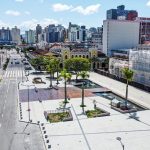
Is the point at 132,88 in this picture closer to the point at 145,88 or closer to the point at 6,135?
the point at 145,88

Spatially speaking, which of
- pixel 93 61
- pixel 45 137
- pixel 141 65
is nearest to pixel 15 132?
pixel 45 137

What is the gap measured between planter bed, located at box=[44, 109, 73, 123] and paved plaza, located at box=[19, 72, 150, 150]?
1.00m

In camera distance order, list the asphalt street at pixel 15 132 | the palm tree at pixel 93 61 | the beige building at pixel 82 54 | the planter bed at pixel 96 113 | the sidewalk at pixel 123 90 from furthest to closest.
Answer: the beige building at pixel 82 54, the palm tree at pixel 93 61, the sidewalk at pixel 123 90, the planter bed at pixel 96 113, the asphalt street at pixel 15 132

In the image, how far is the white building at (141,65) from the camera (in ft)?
286

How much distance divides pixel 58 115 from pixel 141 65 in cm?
4089

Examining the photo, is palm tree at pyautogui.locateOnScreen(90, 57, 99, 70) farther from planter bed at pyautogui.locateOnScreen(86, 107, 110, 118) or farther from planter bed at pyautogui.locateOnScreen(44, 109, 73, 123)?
planter bed at pyautogui.locateOnScreen(44, 109, 73, 123)

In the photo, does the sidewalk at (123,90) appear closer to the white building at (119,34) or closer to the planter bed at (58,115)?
the planter bed at (58,115)

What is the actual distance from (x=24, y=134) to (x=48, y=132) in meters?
4.06

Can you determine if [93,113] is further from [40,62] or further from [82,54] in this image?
[82,54]

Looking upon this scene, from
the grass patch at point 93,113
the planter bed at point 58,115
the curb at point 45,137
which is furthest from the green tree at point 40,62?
the curb at point 45,137

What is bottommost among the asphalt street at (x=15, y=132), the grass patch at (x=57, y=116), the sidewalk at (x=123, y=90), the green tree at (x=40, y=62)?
the asphalt street at (x=15, y=132)

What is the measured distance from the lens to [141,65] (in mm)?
90125

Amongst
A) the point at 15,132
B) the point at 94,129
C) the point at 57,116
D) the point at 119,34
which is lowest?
the point at 15,132

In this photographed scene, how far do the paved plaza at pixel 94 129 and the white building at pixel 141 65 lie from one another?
60.8 feet
